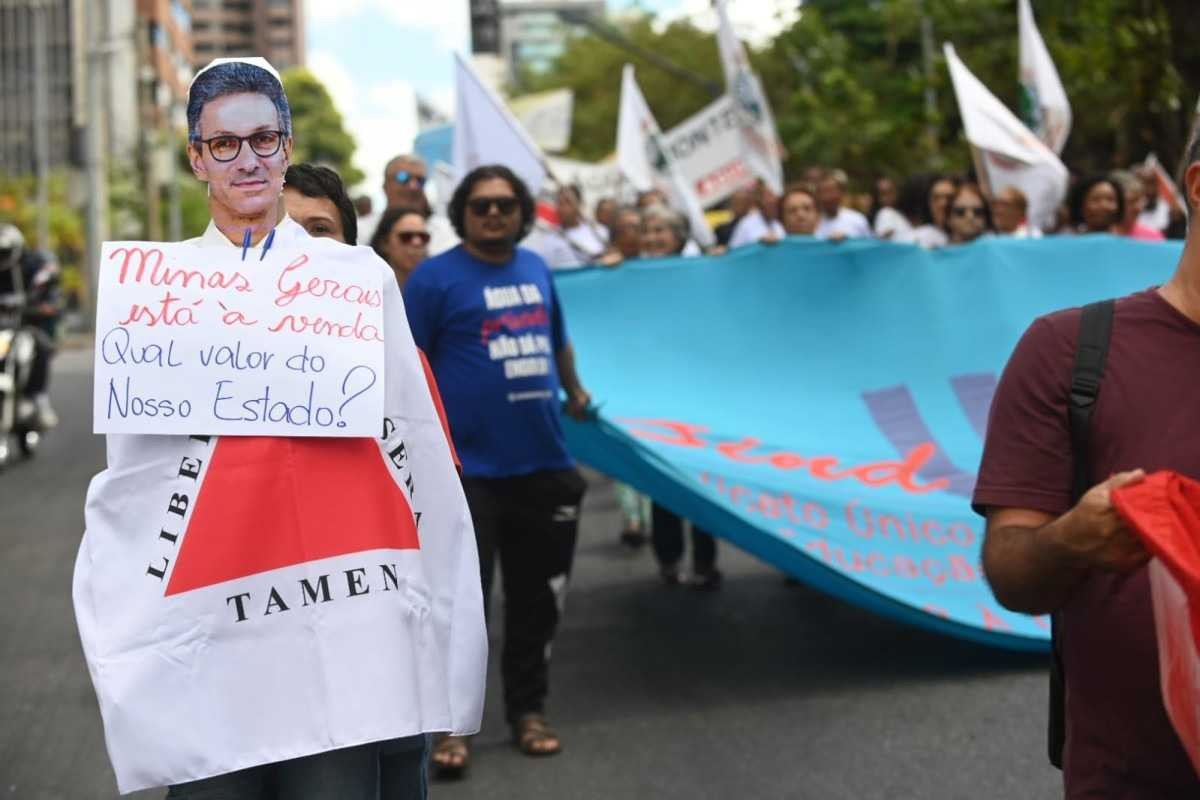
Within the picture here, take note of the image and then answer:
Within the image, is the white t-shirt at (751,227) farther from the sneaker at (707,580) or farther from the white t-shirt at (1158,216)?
the sneaker at (707,580)

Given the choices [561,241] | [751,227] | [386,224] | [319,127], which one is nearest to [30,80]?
[319,127]

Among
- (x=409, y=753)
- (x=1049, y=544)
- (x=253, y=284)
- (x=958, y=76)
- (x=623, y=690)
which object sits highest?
(x=958, y=76)

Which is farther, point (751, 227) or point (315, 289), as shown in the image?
point (751, 227)

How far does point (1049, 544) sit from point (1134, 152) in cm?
2476

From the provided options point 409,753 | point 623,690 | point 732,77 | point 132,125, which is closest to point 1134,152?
point 732,77

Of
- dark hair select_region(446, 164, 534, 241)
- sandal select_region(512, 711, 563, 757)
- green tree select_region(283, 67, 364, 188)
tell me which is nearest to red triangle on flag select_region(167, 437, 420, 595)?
dark hair select_region(446, 164, 534, 241)

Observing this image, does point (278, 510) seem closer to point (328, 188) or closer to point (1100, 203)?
point (328, 188)

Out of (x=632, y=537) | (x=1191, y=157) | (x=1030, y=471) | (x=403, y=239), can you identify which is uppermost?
(x=1191, y=157)

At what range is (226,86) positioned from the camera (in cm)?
340

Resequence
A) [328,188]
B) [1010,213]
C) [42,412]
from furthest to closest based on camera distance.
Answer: [42,412]
[1010,213]
[328,188]

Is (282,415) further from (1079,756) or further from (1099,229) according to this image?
(1099,229)

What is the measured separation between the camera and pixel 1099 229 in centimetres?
964

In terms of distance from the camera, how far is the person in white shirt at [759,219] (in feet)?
41.2

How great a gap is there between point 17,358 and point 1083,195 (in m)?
7.99
